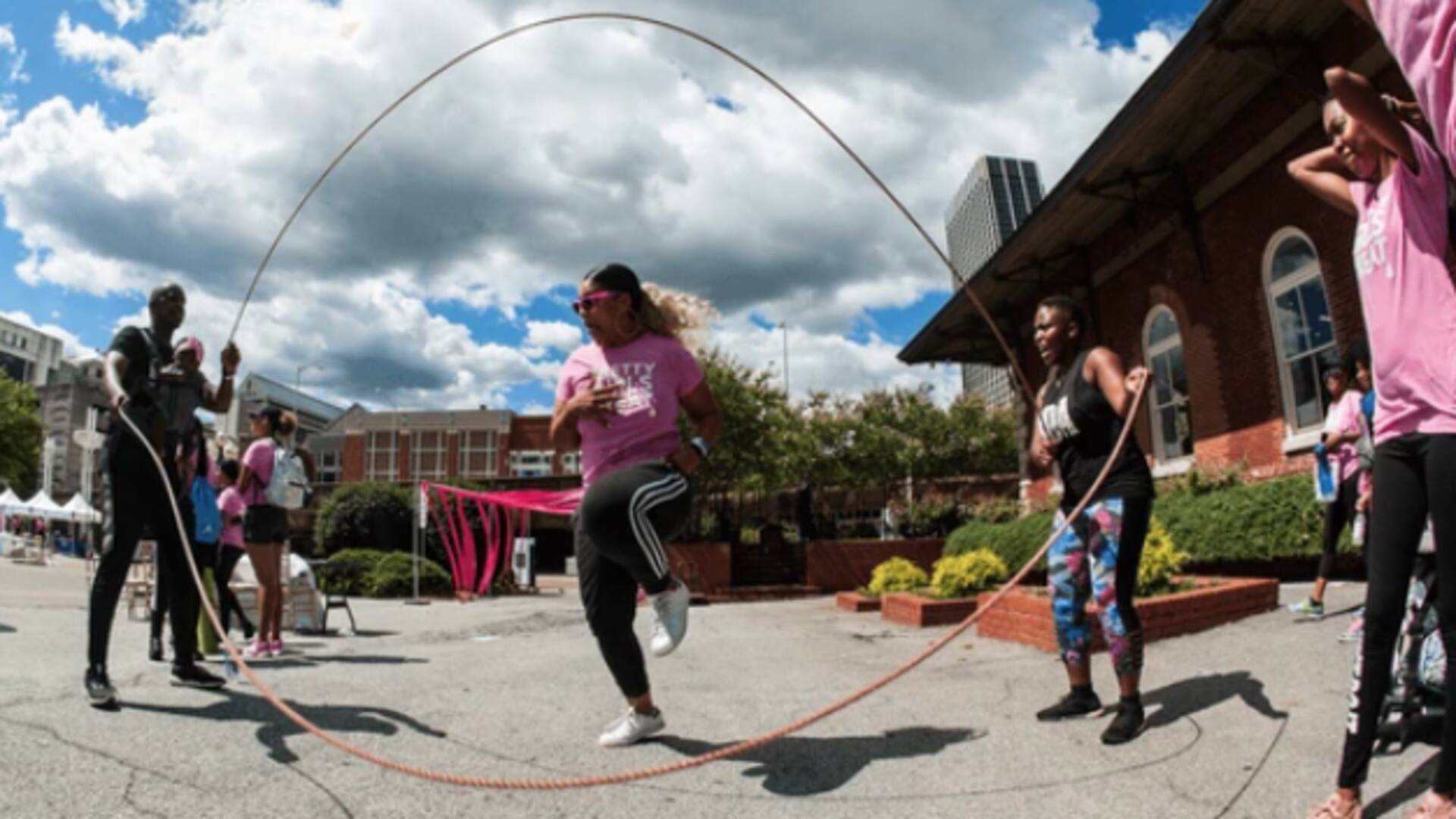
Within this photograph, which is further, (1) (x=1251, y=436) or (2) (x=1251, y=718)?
(1) (x=1251, y=436)

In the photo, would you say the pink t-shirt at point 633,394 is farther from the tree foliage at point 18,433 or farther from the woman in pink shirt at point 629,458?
the tree foliage at point 18,433

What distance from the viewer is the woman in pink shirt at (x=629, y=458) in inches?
119

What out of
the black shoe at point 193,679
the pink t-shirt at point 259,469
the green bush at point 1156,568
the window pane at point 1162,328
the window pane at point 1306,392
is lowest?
the black shoe at point 193,679

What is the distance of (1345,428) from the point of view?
532 centimetres

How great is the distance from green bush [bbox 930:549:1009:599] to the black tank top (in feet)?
16.9

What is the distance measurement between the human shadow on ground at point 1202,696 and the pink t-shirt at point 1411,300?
1538 mm

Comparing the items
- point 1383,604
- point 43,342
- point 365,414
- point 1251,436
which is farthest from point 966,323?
point 43,342

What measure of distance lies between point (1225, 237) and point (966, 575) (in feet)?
21.0

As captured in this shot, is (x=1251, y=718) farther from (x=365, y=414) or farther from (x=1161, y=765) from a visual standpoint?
(x=365, y=414)

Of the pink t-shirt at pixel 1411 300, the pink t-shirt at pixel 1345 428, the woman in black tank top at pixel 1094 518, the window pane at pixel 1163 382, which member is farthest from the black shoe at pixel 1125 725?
the window pane at pixel 1163 382

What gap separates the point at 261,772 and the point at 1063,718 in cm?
304

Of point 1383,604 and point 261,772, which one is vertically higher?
point 1383,604

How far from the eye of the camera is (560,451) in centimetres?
353

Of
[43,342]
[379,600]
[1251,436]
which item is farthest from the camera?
[43,342]
